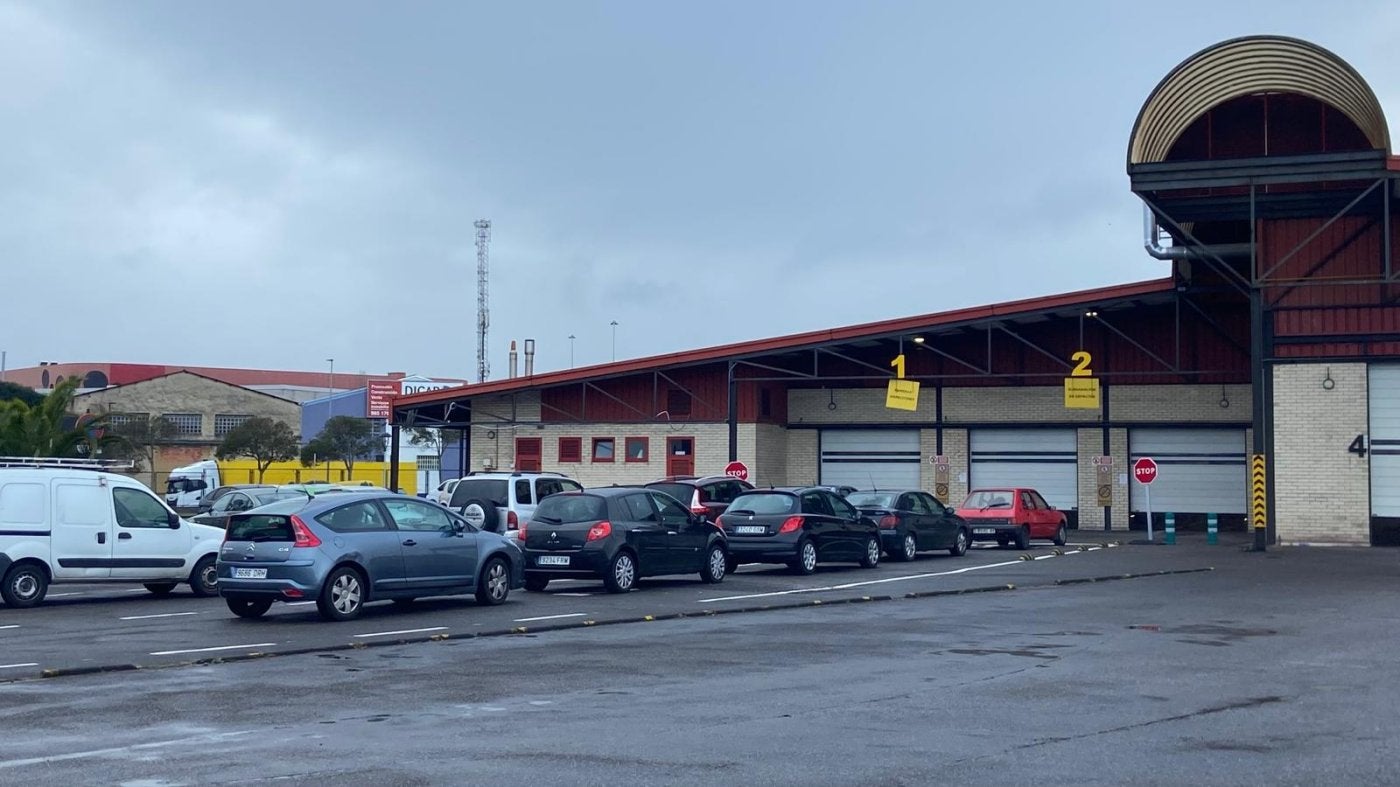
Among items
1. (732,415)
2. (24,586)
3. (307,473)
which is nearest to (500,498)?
(24,586)

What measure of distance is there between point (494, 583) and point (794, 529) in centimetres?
693

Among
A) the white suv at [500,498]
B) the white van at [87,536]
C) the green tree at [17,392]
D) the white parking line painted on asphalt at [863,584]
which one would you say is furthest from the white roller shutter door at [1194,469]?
the green tree at [17,392]

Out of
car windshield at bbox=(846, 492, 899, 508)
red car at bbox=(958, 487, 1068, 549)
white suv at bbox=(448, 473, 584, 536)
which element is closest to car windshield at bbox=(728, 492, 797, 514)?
white suv at bbox=(448, 473, 584, 536)

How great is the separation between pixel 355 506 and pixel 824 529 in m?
9.65

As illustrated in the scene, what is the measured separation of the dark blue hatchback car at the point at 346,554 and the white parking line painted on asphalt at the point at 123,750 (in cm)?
745

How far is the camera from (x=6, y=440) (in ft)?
131

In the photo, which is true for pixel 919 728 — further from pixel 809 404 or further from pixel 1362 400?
pixel 809 404

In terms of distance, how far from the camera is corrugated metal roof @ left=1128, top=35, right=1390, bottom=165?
30.0 meters

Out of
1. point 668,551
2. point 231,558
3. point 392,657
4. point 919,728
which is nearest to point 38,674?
point 392,657

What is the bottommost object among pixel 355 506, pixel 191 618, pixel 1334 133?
pixel 191 618

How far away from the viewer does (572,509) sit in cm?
2122

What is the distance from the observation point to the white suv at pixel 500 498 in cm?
Result: 2492

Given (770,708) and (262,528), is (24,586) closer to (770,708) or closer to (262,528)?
(262,528)

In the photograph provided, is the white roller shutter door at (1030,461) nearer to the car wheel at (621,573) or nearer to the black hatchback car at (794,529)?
the black hatchback car at (794,529)
